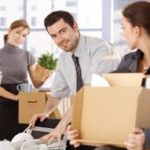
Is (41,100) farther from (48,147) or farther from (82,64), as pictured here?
(48,147)

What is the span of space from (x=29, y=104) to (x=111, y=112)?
2.66 meters

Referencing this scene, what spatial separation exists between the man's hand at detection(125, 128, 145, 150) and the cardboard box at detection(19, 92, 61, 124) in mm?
2599

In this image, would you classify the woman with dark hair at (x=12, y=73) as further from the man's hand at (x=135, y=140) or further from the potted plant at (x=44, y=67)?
the man's hand at (x=135, y=140)

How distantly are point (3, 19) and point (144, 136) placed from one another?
161 inches

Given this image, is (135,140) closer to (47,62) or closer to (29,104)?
(29,104)

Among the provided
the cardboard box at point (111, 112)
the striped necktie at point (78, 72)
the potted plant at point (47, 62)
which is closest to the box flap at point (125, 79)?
the cardboard box at point (111, 112)

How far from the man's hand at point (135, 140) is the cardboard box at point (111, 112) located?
21 millimetres

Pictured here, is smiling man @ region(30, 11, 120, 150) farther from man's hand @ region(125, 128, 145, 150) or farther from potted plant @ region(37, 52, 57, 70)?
potted plant @ region(37, 52, 57, 70)

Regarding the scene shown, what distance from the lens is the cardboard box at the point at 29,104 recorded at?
3.89 metres

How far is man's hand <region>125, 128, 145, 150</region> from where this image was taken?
131 centimetres

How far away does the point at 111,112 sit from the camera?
1354 millimetres

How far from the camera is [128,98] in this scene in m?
1.34

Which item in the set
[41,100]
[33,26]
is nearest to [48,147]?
[41,100]

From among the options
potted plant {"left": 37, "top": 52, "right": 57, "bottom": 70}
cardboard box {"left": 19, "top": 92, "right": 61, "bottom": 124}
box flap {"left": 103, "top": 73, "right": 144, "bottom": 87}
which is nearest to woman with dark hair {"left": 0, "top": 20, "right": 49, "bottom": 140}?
cardboard box {"left": 19, "top": 92, "right": 61, "bottom": 124}
